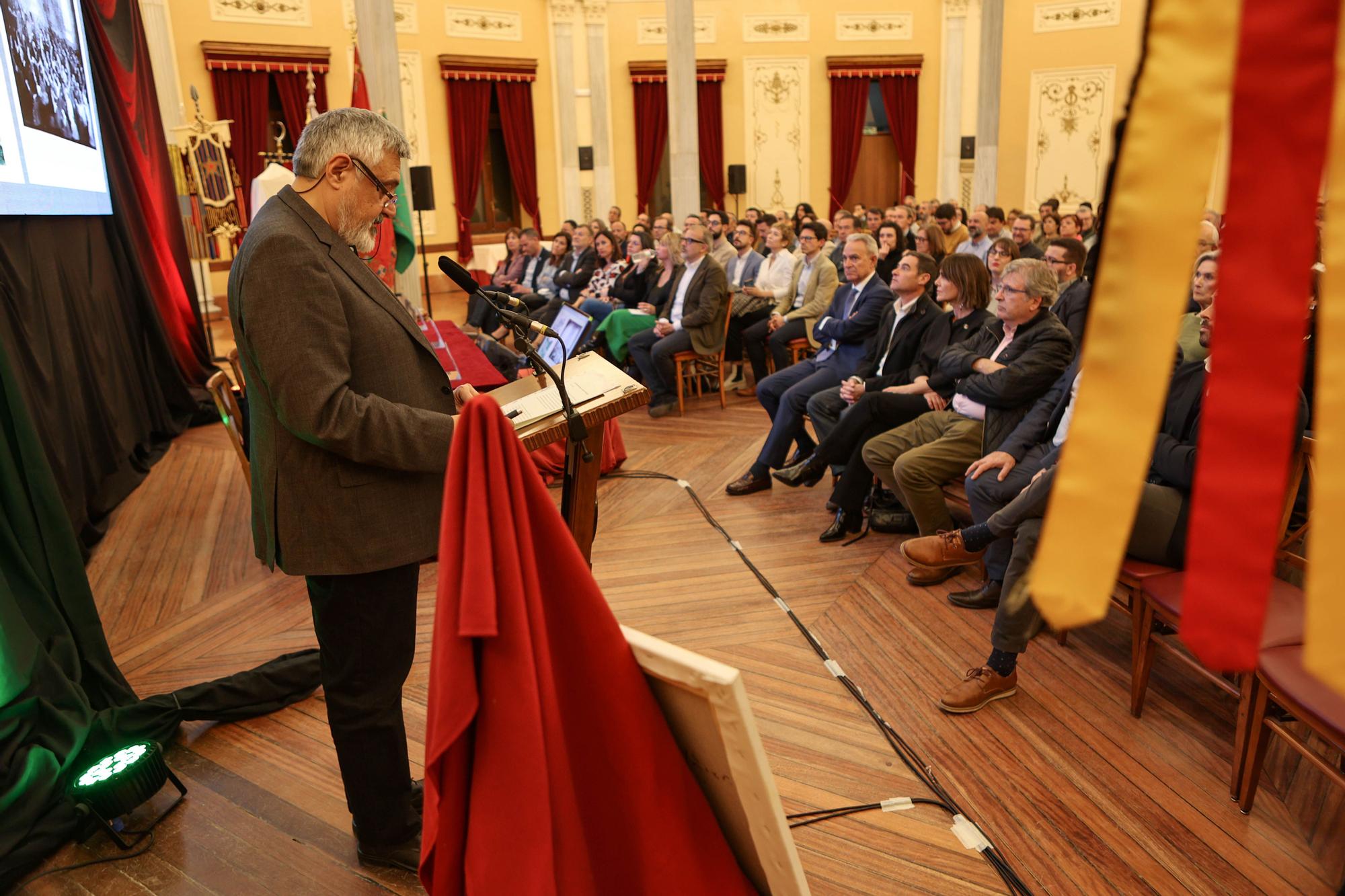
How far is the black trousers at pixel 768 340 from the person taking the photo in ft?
20.2

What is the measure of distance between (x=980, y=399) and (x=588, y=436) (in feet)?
6.37

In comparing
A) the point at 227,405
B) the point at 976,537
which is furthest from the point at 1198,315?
the point at 227,405

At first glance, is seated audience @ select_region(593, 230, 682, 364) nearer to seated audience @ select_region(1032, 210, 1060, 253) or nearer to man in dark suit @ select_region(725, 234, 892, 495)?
man in dark suit @ select_region(725, 234, 892, 495)

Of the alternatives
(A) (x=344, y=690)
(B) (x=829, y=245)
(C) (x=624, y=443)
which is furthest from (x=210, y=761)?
Answer: (B) (x=829, y=245)

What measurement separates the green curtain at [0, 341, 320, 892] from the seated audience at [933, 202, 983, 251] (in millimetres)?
7678

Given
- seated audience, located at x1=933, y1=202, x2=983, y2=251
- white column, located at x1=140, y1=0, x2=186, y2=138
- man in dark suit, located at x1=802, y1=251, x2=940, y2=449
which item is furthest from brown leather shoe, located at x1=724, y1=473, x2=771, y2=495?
white column, located at x1=140, y1=0, x2=186, y2=138

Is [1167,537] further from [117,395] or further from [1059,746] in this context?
[117,395]

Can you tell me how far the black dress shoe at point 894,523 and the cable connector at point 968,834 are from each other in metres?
1.92

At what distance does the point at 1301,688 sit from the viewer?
6.12 feet

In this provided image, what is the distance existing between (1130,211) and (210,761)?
2.66 metres

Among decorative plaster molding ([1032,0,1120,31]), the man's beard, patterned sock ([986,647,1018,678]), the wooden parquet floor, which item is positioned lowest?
the wooden parquet floor

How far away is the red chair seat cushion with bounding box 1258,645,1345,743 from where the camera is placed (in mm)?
1751

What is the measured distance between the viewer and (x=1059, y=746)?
238 centimetres

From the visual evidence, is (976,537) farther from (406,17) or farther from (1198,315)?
(406,17)
